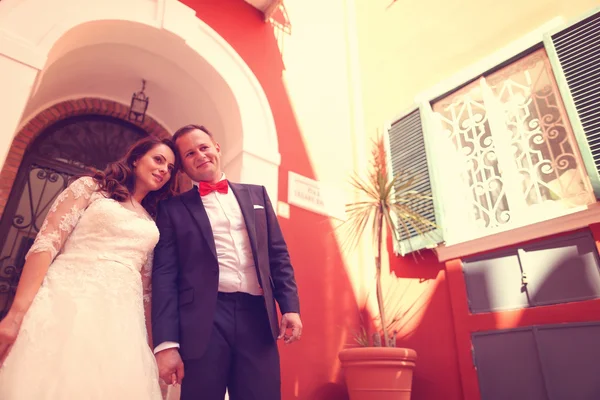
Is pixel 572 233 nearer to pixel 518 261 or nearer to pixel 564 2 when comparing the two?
pixel 518 261

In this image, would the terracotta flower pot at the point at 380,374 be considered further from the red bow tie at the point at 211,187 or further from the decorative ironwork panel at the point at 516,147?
the red bow tie at the point at 211,187

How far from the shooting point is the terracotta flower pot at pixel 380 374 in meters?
3.02

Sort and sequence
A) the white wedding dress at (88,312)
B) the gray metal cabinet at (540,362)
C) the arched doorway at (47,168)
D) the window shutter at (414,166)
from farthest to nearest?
the window shutter at (414,166) → the arched doorway at (47,168) → the gray metal cabinet at (540,362) → the white wedding dress at (88,312)

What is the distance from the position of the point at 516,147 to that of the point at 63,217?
11.9 ft

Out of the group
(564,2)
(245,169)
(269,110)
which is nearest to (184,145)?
(245,169)

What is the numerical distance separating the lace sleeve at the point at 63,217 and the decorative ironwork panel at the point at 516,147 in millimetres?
3211

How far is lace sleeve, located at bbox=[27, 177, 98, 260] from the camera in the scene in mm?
1603

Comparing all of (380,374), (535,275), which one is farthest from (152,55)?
(535,275)

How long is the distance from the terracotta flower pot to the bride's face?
201 centimetres

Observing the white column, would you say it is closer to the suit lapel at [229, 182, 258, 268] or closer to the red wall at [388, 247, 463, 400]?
the suit lapel at [229, 182, 258, 268]

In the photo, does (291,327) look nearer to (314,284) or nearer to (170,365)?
(170,365)

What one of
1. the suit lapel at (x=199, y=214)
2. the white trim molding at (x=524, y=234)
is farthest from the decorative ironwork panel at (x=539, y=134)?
the suit lapel at (x=199, y=214)

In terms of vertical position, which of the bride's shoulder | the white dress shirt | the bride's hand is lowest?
the bride's hand

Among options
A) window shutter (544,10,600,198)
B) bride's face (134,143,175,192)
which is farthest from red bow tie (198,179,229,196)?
window shutter (544,10,600,198)
